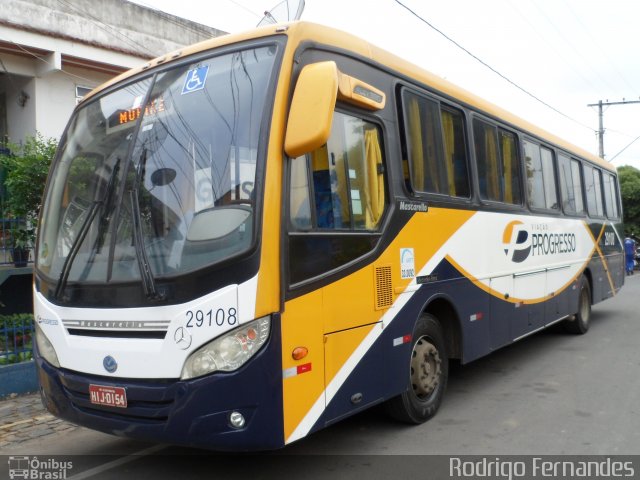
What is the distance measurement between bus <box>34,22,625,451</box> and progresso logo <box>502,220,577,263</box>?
69.9 inches

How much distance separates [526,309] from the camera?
289 inches

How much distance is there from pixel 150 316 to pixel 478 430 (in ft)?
10.1

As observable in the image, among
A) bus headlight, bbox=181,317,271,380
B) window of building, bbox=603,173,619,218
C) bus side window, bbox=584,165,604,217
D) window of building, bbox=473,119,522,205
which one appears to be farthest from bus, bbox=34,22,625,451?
window of building, bbox=603,173,619,218

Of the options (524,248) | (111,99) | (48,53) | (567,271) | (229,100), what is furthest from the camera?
(48,53)

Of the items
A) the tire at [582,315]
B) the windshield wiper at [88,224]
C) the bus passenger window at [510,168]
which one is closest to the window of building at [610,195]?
the tire at [582,315]

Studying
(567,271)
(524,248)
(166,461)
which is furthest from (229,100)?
(567,271)

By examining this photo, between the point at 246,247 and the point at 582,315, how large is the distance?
26.8 ft

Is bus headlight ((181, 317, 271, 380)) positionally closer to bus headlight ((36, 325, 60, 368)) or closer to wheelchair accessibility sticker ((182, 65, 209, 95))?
bus headlight ((36, 325, 60, 368))

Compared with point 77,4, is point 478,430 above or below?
below

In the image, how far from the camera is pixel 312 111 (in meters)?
3.55

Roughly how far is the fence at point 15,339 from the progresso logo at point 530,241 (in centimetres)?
568

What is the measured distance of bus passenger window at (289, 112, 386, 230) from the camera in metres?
3.85

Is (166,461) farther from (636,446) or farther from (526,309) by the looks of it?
(526,309)

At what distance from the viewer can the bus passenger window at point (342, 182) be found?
385 cm
